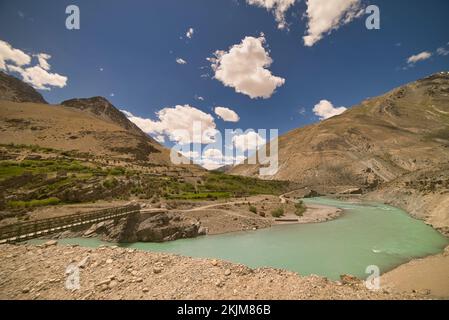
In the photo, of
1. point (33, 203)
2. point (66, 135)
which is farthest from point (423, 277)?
point (66, 135)

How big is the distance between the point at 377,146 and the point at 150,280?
13536 centimetres

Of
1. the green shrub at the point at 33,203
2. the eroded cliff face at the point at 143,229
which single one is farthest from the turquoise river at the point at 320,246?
the green shrub at the point at 33,203

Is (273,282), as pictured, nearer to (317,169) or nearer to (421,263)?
(421,263)

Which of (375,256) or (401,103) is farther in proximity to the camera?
(401,103)

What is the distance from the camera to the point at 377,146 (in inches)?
4532

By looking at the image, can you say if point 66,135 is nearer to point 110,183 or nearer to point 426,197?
point 110,183

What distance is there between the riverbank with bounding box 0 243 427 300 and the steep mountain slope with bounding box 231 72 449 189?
326ft

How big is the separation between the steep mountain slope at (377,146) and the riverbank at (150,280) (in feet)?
326

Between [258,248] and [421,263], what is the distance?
13891mm

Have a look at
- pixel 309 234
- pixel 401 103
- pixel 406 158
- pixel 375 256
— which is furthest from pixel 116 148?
pixel 401 103

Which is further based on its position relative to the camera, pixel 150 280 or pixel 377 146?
pixel 377 146

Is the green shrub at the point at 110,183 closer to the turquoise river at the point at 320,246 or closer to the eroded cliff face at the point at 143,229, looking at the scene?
the eroded cliff face at the point at 143,229

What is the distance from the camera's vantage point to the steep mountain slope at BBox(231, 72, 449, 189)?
321ft
